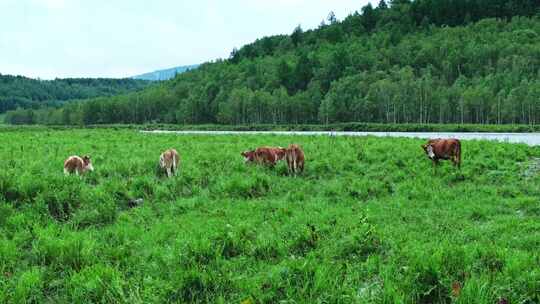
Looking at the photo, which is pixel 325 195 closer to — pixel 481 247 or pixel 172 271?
pixel 481 247

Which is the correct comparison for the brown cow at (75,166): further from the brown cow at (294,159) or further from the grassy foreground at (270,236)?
the brown cow at (294,159)

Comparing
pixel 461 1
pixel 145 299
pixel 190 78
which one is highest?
pixel 461 1

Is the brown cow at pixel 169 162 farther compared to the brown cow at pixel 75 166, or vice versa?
the brown cow at pixel 169 162

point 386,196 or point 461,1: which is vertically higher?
point 461,1

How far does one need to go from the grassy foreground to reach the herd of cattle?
1.53 ft

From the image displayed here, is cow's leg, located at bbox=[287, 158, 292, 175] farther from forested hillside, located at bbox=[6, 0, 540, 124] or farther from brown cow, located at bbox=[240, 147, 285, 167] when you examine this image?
forested hillside, located at bbox=[6, 0, 540, 124]

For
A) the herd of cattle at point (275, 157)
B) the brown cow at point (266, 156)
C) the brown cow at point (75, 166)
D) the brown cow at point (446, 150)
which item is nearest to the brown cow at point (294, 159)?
the herd of cattle at point (275, 157)

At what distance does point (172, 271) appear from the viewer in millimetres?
6730

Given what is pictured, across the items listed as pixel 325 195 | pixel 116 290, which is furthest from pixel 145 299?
pixel 325 195

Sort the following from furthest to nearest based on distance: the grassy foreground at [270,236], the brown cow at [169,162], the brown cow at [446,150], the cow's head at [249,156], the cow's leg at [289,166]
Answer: the cow's head at [249,156]
the brown cow at [446,150]
the cow's leg at [289,166]
the brown cow at [169,162]
the grassy foreground at [270,236]

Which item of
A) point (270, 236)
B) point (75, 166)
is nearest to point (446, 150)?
point (270, 236)

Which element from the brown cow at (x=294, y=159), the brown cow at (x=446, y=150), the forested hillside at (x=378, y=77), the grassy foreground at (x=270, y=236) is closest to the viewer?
the grassy foreground at (x=270, y=236)

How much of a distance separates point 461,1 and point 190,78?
105444 millimetres

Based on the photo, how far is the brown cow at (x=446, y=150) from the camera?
16.2 metres
